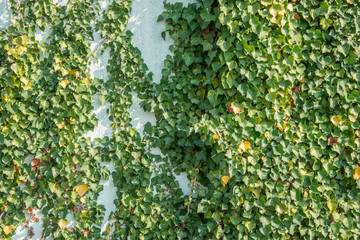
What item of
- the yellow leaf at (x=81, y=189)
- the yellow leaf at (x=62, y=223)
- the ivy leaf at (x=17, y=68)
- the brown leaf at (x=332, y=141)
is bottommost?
the yellow leaf at (x=62, y=223)

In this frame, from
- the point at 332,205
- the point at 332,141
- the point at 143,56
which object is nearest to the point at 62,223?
the point at 143,56

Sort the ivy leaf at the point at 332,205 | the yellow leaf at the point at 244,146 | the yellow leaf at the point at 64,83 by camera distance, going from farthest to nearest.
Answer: the yellow leaf at the point at 64,83 < the ivy leaf at the point at 332,205 < the yellow leaf at the point at 244,146

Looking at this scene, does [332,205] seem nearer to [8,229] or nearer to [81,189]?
[81,189]

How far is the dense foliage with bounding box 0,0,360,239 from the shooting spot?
2.64m

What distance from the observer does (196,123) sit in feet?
8.82

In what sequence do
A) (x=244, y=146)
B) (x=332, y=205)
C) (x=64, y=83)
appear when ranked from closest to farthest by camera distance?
(x=244, y=146)
(x=332, y=205)
(x=64, y=83)

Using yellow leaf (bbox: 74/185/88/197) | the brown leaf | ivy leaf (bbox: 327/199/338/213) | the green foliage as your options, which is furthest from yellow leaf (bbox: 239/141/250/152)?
yellow leaf (bbox: 74/185/88/197)

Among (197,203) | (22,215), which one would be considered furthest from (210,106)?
(22,215)

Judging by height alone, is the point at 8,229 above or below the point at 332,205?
above

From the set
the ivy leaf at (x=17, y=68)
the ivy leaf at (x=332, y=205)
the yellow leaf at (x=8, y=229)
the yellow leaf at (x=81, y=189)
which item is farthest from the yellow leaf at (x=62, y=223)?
the ivy leaf at (x=332, y=205)

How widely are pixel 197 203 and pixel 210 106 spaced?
757mm

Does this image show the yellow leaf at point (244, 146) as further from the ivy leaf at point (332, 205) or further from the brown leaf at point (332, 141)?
the ivy leaf at point (332, 205)

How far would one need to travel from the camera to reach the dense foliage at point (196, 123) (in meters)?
2.64

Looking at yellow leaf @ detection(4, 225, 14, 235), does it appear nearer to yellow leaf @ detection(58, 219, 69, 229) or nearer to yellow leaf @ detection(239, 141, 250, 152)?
yellow leaf @ detection(58, 219, 69, 229)
